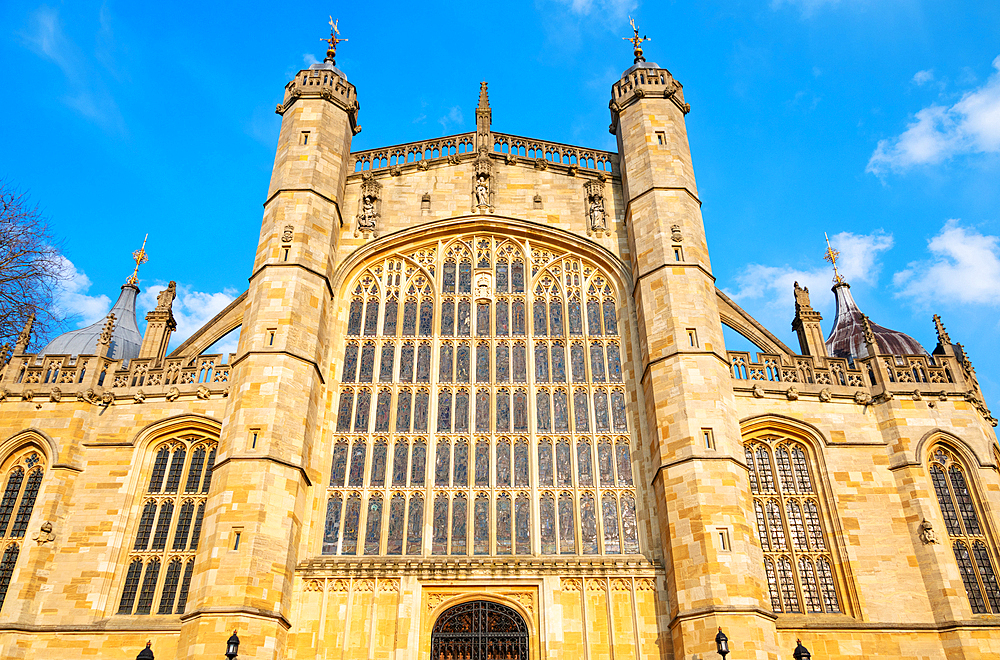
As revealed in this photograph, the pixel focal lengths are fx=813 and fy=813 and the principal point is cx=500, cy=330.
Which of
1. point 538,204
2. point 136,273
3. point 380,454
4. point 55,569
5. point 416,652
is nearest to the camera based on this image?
point 416,652

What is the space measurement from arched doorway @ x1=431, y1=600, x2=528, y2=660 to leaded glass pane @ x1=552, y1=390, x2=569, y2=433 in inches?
168

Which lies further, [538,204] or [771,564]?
[538,204]

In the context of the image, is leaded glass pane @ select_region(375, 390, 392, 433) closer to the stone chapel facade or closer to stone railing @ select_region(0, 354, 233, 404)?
the stone chapel facade

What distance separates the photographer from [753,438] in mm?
19016

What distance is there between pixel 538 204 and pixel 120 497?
12.4 m

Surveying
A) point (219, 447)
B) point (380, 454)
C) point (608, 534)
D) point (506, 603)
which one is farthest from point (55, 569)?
point (608, 534)

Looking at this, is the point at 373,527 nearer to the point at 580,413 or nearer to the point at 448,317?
the point at 580,413

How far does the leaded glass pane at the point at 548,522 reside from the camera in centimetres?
1706

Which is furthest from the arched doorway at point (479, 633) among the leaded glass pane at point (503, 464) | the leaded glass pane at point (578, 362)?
the leaded glass pane at point (578, 362)

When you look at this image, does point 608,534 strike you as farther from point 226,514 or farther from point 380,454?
point 226,514

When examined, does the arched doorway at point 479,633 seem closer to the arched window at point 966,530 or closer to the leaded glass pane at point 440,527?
the leaded glass pane at point 440,527

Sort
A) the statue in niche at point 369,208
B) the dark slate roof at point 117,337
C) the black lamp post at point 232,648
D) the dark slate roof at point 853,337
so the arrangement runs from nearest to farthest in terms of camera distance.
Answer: the black lamp post at point 232,648 < the statue in niche at point 369,208 < the dark slate roof at point 853,337 < the dark slate roof at point 117,337

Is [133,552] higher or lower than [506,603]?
higher

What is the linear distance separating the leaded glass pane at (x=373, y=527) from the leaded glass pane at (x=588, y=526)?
4284 mm
